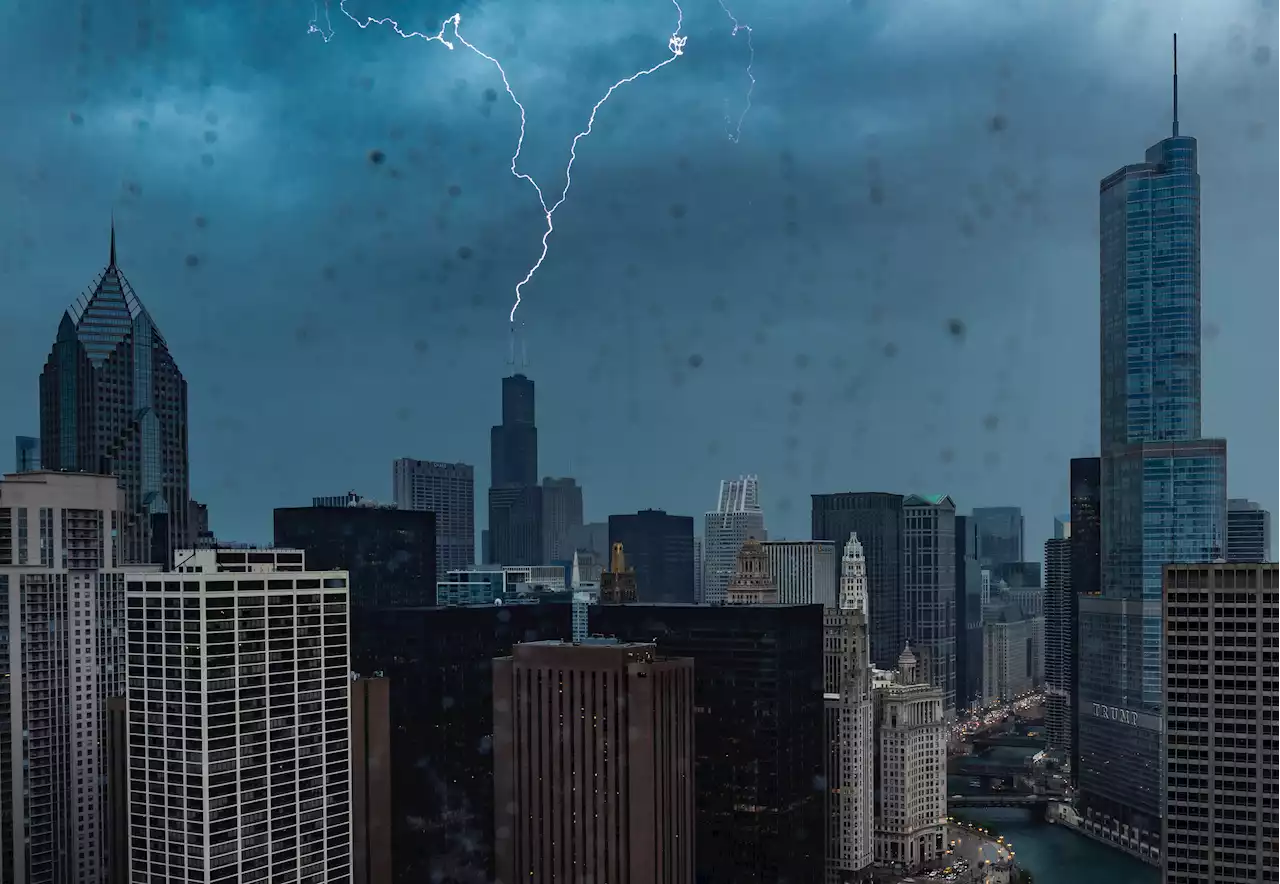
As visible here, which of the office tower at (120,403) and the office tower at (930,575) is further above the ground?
the office tower at (120,403)

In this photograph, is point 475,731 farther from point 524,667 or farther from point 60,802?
point 60,802

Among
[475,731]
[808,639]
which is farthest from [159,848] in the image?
[808,639]

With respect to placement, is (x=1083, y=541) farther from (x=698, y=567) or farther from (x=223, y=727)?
(x=223, y=727)

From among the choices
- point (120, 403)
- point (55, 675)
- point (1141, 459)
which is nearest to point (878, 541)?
point (1141, 459)

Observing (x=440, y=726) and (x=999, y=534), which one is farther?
(x=999, y=534)

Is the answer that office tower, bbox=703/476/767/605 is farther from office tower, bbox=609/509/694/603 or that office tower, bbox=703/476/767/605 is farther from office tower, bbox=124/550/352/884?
office tower, bbox=124/550/352/884

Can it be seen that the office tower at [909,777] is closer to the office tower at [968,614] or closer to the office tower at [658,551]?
the office tower at [658,551]

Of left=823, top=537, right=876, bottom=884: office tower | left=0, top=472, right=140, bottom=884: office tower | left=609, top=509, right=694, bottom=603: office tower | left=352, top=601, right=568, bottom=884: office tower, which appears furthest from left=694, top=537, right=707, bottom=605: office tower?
left=0, top=472, right=140, bottom=884: office tower

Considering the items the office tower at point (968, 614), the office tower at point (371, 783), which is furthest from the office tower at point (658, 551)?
the office tower at point (968, 614)
